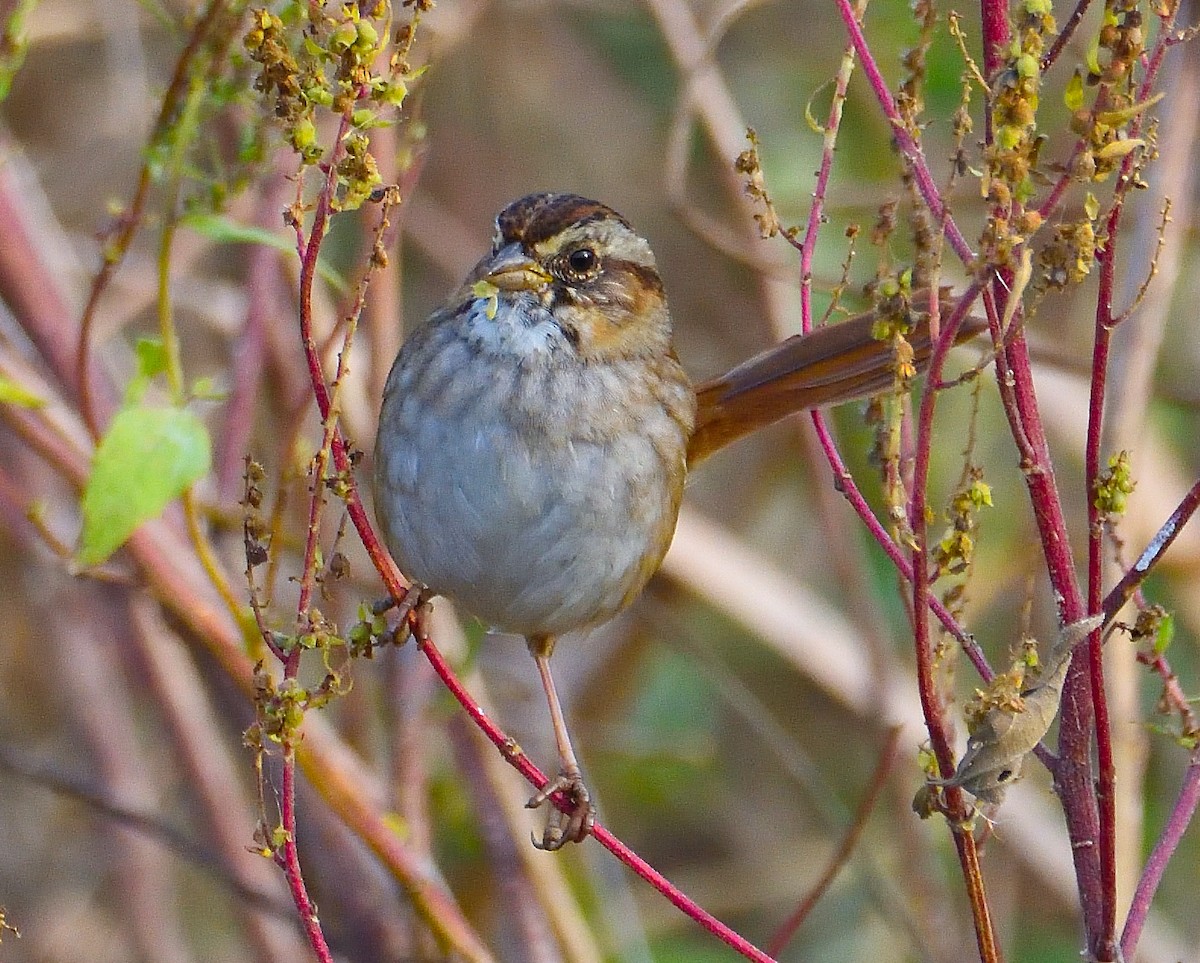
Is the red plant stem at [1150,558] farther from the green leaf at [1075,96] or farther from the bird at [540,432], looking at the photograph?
the bird at [540,432]

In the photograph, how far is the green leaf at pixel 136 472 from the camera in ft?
5.70

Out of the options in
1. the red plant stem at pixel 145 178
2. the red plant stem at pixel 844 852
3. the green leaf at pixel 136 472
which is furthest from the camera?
the red plant stem at pixel 844 852

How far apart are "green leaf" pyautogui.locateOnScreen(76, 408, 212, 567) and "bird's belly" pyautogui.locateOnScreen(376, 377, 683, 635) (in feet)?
1.85

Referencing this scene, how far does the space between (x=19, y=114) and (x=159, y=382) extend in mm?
1131

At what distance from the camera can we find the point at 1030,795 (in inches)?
153

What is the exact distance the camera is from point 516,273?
2.34 m

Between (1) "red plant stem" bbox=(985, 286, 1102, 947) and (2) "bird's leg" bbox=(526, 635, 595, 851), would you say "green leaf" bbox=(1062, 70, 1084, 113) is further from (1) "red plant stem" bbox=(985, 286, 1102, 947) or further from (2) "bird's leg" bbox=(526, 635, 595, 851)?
(2) "bird's leg" bbox=(526, 635, 595, 851)

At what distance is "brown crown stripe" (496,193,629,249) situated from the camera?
237 centimetres

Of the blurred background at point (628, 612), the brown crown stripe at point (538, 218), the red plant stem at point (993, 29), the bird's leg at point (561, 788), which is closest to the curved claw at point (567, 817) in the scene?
the bird's leg at point (561, 788)

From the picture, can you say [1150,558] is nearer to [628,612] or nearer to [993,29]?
[993,29]

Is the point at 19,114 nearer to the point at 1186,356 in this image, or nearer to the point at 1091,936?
the point at 1186,356

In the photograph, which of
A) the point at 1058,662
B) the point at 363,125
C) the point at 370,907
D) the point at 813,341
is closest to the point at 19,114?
the point at 370,907

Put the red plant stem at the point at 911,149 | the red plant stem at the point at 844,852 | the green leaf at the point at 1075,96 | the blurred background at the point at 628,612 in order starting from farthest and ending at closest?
the blurred background at the point at 628,612 < the red plant stem at the point at 844,852 < the red plant stem at the point at 911,149 < the green leaf at the point at 1075,96

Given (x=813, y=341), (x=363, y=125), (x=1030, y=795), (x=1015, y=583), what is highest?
(x=1015, y=583)
